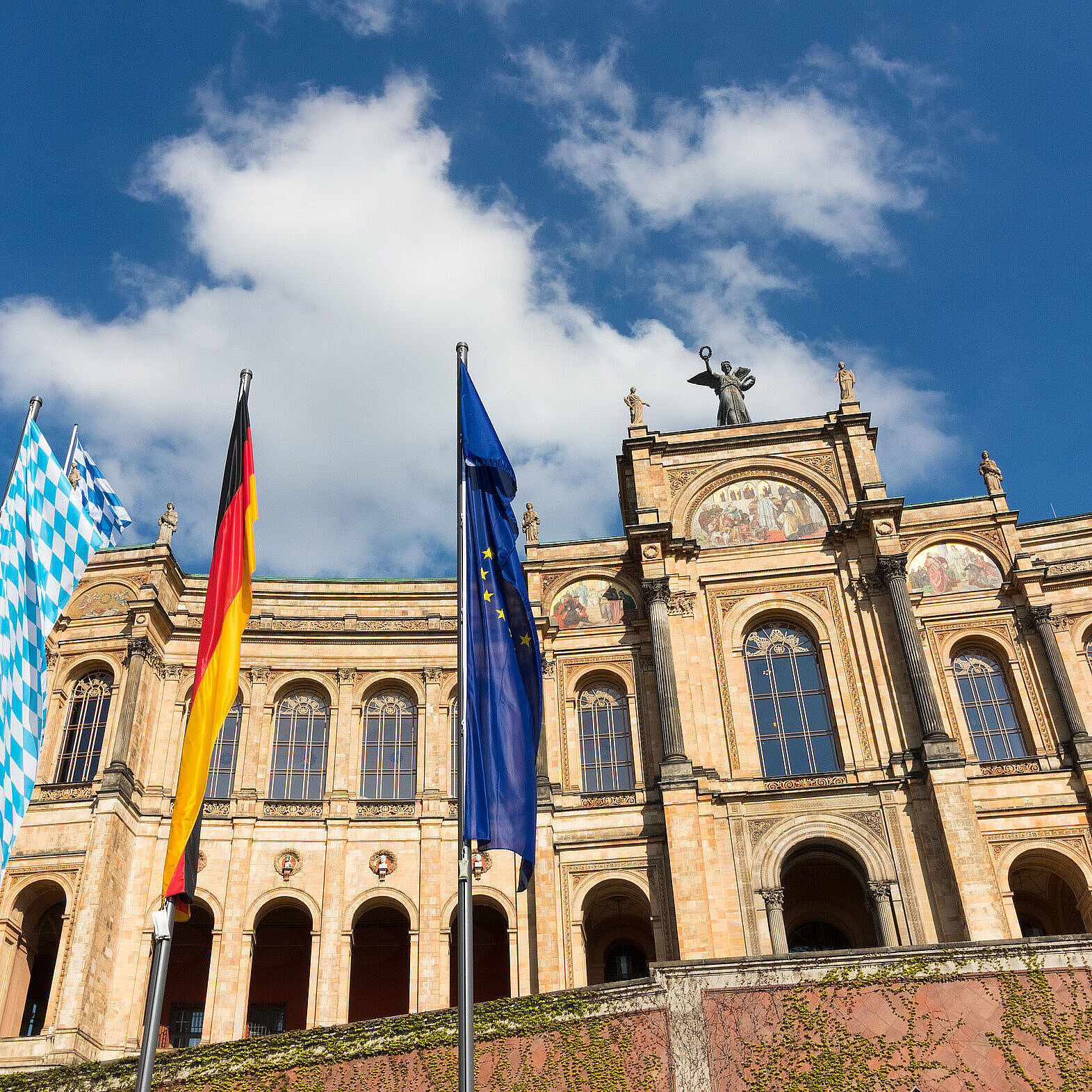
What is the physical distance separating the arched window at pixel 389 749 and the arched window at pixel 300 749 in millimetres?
1404

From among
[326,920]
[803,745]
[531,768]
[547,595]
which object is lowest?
[531,768]

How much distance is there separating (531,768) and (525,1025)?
431 inches

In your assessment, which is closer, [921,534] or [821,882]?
[821,882]

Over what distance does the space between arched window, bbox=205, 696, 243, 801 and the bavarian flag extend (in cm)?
2027

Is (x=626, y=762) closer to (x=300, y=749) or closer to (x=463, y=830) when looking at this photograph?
(x=300, y=749)

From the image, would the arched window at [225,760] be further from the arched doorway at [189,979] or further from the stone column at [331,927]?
the stone column at [331,927]

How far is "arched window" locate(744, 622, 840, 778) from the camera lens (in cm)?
3662

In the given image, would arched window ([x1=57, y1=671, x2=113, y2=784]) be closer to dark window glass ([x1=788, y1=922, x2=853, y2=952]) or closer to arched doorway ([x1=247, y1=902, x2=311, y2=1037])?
arched doorway ([x1=247, y1=902, x2=311, y2=1037])

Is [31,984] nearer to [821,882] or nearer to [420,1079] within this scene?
[420,1079]

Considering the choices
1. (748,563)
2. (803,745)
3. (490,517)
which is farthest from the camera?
(748,563)

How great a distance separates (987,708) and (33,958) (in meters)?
31.2

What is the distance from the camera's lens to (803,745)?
1452 inches

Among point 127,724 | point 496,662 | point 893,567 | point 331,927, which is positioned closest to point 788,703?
point 893,567

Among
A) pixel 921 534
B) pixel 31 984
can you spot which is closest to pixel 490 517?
pixel 921 534
